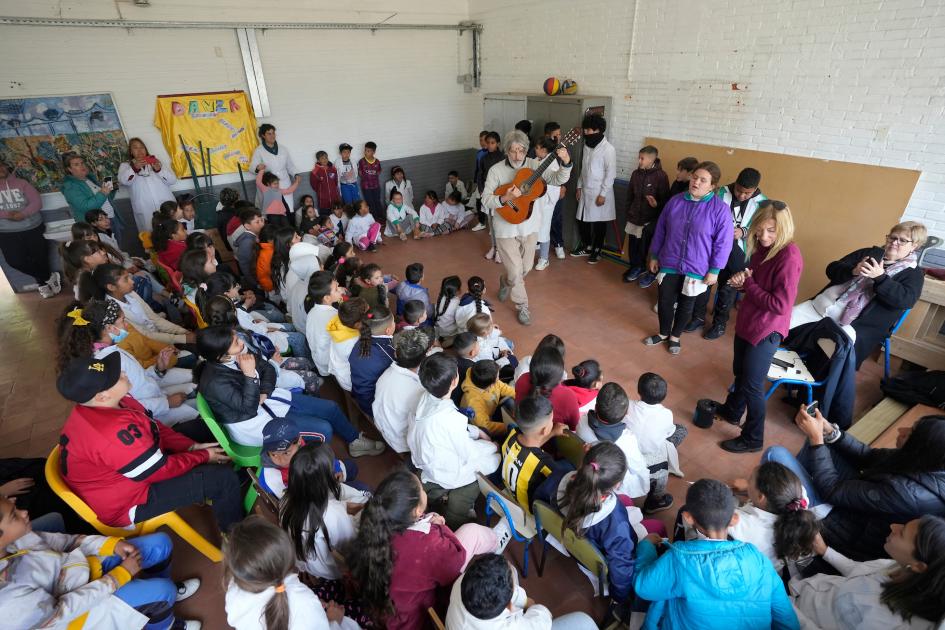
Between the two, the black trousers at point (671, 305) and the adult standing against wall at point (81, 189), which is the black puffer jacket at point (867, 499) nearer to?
the black trousers at point (671, 305)

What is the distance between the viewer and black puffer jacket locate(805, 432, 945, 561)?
1.85 metres

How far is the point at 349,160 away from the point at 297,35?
1869 mm

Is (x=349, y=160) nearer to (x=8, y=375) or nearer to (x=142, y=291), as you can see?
(x=142, y=291)

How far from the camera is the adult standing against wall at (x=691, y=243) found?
3.67m

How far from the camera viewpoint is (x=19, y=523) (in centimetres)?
174

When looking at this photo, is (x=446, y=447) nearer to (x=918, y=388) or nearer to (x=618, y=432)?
(x=618, y=432)

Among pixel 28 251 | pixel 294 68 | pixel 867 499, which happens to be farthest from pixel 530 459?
pixel 294 68

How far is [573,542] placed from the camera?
197cm

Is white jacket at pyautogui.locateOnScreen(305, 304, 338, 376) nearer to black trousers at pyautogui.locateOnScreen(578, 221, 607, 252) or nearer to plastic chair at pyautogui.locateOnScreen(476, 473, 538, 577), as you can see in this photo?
plastic chair at pyautogui.locateOnScreen(476, 473, 538, 577)

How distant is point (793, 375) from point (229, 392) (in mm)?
3470

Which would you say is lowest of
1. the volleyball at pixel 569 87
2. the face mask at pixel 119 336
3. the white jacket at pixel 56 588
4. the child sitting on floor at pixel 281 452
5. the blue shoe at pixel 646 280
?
the blue shoe at pixel 646 280

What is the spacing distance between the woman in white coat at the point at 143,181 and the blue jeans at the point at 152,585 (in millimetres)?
5370

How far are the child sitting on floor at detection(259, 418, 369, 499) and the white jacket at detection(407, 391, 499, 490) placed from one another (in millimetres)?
423

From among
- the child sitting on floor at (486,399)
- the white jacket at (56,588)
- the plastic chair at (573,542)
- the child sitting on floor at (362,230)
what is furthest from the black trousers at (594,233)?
the white jacket at (56,588)
